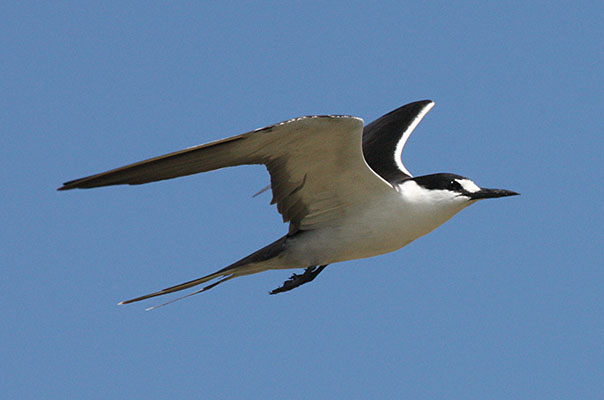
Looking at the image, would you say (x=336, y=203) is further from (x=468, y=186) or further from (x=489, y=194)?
(x=489, y=194)

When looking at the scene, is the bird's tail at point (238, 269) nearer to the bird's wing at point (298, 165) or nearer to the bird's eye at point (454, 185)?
the bird's wing at point (298, 165)

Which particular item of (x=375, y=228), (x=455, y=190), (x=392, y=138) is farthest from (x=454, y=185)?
(x=392, y=138)

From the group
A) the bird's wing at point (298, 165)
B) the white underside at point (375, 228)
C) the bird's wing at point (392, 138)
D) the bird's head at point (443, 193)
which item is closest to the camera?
the bird's wing at point (298, 165)

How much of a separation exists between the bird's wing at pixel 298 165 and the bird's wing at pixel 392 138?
0.75 meters

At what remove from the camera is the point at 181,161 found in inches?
222

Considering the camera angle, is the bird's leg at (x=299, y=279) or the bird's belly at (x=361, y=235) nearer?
the bird's belly at (x=361, y=235)

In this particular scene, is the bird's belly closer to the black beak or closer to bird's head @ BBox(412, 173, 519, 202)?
bird's head @ BBox(412, 173, 519, 202)

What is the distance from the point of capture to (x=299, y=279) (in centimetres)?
688

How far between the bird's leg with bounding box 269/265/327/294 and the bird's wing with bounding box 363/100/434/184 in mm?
988

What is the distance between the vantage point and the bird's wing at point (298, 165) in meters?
5.61

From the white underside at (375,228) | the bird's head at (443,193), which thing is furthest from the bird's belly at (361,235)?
the bird's head at (443,193)

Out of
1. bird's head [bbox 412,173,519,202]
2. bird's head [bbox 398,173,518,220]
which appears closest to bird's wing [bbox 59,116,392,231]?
bird's head [bbox 398,173,518,220]

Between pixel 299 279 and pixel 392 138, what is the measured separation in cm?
195

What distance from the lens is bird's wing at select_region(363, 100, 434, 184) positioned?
7523 mm
